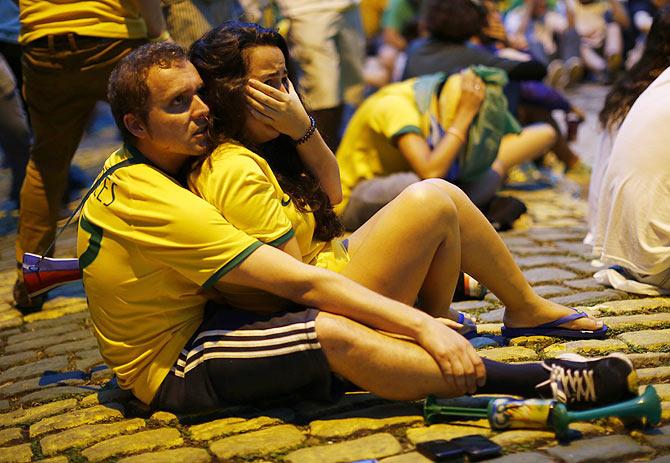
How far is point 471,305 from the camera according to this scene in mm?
4484

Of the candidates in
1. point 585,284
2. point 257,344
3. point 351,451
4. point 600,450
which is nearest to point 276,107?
point 257,344

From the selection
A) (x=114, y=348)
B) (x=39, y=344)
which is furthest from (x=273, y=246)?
(x=39, y=344)

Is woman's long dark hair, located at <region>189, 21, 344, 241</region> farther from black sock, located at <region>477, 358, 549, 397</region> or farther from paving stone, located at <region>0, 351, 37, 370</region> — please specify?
paving stone, located at <region>0, 351, 37, 370</region>

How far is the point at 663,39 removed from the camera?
4742mm

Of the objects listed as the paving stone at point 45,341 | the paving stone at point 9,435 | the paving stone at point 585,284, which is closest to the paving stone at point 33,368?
the paving stone at point 45,341

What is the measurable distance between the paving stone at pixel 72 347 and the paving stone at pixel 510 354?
1.79m

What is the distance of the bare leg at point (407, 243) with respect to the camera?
3.34 metres

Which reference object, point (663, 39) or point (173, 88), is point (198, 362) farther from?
point (663, 39)

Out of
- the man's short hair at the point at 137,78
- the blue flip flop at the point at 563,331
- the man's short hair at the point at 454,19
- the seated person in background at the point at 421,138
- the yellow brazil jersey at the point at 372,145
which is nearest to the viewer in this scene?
the man's short hair at the point at 137,78

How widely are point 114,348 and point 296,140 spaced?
3.25 ft

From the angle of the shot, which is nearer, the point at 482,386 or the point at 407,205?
the point at 482,386

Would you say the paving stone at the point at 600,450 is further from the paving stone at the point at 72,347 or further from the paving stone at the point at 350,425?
the paving stone at the point at 72,347

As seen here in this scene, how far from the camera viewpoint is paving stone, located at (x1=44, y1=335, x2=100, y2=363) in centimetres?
429

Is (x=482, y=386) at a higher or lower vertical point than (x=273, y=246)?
lower
